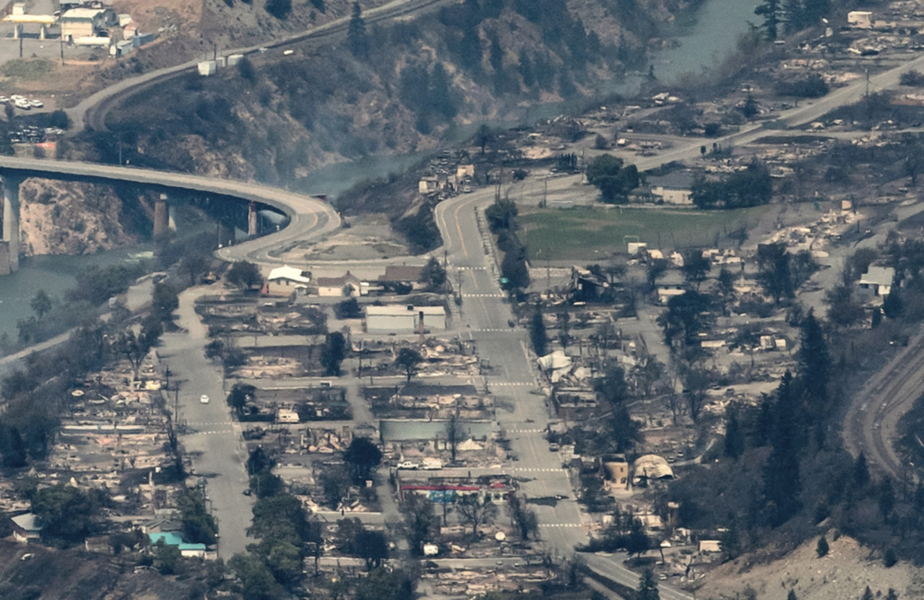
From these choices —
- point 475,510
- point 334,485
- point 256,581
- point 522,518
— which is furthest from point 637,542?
point 256,581

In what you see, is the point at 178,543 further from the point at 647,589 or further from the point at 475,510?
the point at 647,589

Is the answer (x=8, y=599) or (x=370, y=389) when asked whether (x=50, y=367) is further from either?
(x=8, y=599)

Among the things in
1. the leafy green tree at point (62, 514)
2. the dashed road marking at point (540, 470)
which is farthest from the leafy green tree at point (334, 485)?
the leafy green tree at point (62, 514)

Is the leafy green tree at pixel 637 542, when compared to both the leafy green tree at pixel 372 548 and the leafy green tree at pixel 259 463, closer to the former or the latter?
the leafy green tree at pixel 372 548

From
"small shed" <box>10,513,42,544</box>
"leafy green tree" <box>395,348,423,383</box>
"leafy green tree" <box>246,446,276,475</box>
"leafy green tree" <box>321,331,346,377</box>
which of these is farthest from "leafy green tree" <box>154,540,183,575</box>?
"leafy green tree" <box>395,348,423,383</box>

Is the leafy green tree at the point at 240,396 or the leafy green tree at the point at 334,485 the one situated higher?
the leafy green tree at the point at 240,396

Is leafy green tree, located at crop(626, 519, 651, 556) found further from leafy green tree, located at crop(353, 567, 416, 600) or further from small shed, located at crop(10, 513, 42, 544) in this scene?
small shed, located at crop(10, 513, 42, 544)
